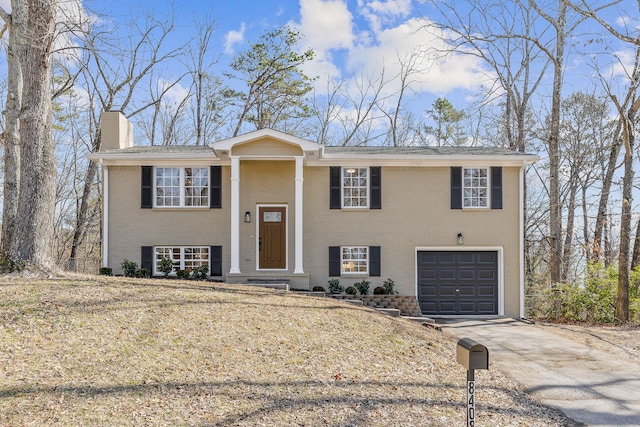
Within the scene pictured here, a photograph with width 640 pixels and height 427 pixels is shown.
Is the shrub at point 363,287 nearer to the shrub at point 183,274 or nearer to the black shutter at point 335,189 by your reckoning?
the black shutter at point 335,189

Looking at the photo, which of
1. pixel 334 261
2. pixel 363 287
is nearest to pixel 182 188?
pixel 334 261

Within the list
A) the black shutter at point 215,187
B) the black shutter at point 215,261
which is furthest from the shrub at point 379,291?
the black shutter at point 215,187

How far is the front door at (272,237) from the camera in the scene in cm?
1326

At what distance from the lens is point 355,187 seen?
44.0ft

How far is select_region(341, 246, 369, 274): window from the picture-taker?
13.3 m

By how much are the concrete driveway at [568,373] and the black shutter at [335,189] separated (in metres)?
4.73

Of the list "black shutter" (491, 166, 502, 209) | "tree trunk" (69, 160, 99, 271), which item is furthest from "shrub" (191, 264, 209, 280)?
"tree trunk" (69, 160, 99, 271)

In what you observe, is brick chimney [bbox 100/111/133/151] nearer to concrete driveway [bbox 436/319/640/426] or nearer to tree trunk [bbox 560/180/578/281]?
concrete driveway [bbox 436/319/640/426]

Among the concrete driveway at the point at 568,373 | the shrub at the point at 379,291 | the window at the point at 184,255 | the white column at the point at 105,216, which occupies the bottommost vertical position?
the concrete driveway at the point at 568,373

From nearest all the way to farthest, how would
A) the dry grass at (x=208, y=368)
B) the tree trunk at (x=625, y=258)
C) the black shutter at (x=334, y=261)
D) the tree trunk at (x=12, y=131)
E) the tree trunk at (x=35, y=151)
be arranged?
the dry grass at (x=208, y=368)
the tree trunk at (x=35, y=151)
the tree trunk at (x=12, y=131)
the tree trunk at (x=625, y=258)
the black shutter at (x=334, y=261)

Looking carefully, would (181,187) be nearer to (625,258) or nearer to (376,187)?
(376,187)

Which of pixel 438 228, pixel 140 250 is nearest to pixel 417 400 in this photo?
pixel 438 228

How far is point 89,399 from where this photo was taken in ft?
13.8

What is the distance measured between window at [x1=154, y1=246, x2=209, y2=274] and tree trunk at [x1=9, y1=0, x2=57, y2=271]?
4894 mm
